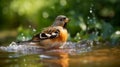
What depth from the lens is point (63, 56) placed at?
6.23 m

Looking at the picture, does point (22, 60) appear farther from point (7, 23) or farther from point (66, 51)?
point (7, 23)

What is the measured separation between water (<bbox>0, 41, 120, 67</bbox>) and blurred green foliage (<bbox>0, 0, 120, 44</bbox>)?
1625mm

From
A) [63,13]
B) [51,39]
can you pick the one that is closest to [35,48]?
[51,39]

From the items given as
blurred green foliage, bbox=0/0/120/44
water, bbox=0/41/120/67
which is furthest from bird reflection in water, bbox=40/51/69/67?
blurred green foliage, bbox=0/0/120/44

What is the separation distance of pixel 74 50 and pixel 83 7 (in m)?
2.97

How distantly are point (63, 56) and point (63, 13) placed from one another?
11.5ft

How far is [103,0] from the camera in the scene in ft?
32.2

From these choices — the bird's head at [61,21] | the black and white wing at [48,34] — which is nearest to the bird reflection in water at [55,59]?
the black and white wing at [48,34]

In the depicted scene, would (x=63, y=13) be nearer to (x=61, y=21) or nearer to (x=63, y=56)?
(x=61, y=21)

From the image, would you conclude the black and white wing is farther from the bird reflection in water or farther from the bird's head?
the bird reflection in water

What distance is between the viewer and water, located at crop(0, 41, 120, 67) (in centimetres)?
559

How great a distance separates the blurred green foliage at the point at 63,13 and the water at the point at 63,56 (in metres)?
1.63

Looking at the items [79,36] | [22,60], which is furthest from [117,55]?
[79,36]

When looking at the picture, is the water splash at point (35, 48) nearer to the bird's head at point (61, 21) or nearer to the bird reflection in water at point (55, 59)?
the bird reflection in water at point (55, 59)
